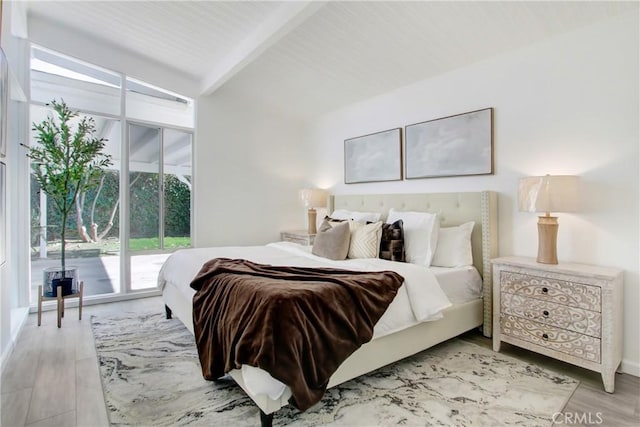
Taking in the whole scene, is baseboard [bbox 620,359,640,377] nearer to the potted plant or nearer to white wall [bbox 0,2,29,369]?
the potted plant

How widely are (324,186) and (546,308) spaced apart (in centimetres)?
340

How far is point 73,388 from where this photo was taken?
2.11 m

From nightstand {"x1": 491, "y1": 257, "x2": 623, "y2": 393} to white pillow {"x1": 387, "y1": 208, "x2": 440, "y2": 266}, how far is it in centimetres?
54

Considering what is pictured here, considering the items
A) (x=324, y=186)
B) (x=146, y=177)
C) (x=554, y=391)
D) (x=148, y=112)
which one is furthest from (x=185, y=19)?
(x=554, y=391)

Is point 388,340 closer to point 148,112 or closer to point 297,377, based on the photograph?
point 297,377

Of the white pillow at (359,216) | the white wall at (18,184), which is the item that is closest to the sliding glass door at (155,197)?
the white wall at (18,184)

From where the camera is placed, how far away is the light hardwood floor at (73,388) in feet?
5.96

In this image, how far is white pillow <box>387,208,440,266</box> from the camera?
9.93 ft

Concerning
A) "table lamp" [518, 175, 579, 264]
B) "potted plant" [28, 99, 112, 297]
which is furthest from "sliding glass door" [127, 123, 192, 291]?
"table lamp" [518, 175, 579, 264]

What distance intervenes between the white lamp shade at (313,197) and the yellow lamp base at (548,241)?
9.67ft

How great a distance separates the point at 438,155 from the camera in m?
3.55

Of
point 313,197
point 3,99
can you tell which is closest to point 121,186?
point 3,99

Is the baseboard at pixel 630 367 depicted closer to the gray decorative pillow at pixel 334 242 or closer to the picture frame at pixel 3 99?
the gray decorative pillow at pixel 334 242

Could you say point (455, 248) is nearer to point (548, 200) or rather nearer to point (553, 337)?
point (548, 200)
